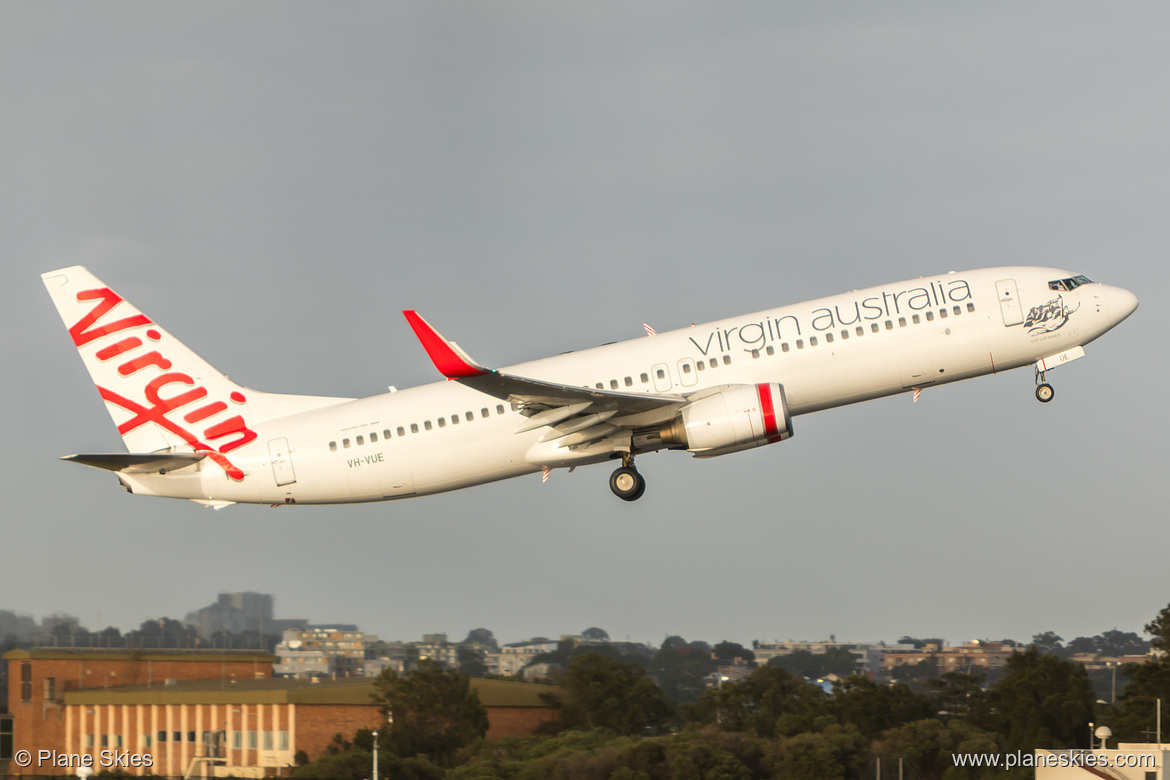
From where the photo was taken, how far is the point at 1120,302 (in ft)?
120

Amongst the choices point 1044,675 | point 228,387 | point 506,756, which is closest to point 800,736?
point 506,756

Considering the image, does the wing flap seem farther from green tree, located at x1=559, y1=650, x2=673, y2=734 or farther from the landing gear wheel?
green tree, located at x1=559, y1=650, x2=673, y2=734

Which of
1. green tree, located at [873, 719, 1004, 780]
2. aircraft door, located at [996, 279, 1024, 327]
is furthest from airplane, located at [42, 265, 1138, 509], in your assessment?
green tree, located at [873, 719, 1004, 780]

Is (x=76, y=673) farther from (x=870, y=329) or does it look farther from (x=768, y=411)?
(x=870, y=329)

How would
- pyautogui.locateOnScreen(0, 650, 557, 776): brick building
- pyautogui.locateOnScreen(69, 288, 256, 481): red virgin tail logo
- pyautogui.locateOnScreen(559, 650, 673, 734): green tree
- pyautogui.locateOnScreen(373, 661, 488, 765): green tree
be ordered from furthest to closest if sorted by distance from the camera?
1. pyautogui.locateOnScreen(559, 650, 673, 734): green tree
2. pyautogui.locateOnScreen(373, 661, 488, 765): green tree
3. pyautogui.locateOnScreen(0, 650, 557, 776): brick building
4. pyautogui.locateOnScreen(69, 288, 256, 481): red virgin tail logo

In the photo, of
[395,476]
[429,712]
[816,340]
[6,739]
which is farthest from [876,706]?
[6,739]

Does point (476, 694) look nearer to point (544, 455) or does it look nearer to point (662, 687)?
point (662, 687)

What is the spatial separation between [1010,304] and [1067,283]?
88.6 inches

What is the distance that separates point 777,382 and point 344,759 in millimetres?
24556

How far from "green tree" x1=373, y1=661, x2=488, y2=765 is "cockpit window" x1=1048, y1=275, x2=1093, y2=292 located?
106ft

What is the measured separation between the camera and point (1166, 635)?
65750mm

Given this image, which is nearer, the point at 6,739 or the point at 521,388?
the point at 521,388

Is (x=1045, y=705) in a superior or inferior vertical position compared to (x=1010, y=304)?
inferior

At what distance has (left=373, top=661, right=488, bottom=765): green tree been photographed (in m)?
53.3
